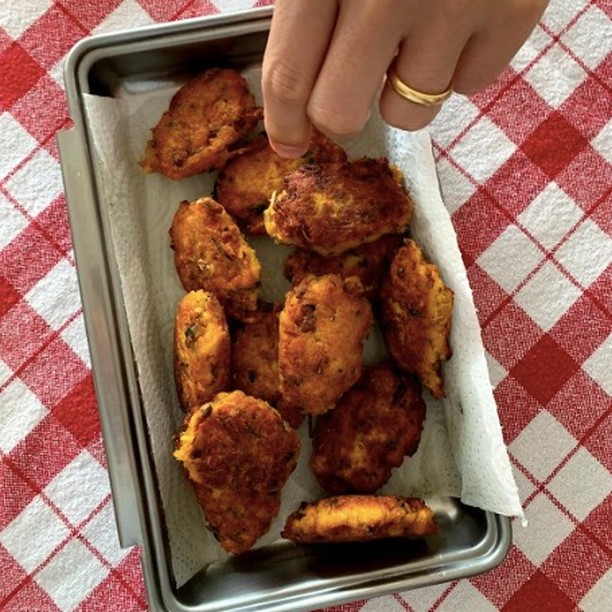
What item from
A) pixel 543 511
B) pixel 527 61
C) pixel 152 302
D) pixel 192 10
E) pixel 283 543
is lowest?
pixel 543 511

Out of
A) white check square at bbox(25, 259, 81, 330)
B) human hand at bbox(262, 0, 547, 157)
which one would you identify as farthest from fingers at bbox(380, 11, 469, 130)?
white check square at bbox(25, 259, 81, 330)

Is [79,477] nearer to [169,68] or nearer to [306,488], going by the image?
[306,488]

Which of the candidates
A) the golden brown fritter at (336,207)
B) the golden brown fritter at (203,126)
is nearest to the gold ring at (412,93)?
the golden brown fritter at (336,207)

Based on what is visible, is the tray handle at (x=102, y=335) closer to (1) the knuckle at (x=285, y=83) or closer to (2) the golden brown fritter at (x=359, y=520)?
(2) the golden brown fritter at (x=359, y=520)

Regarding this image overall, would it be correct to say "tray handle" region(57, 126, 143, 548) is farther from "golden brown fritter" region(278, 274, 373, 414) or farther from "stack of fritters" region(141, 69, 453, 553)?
"golden brown fritter" region(278, 274, 373, 414)

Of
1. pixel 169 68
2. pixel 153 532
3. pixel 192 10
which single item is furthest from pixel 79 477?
pixel 192 10

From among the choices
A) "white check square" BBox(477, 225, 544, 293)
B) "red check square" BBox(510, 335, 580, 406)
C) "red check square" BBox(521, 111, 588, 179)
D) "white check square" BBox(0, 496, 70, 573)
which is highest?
"white check square" BBox(0, 496, 70, 573)
